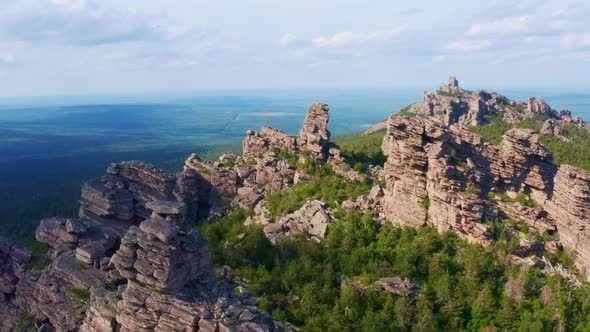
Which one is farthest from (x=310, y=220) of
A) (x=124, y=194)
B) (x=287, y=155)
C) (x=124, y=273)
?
(x=124, y=273)

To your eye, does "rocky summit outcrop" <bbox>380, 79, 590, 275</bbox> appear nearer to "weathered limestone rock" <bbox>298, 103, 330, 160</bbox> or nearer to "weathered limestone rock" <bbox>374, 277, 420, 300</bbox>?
"weathered limestone rock" <bbox>374, 277, 420, 300</bbox>

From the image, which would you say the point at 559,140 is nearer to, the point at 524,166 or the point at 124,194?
the point at 524,166

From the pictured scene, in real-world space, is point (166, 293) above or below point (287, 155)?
below

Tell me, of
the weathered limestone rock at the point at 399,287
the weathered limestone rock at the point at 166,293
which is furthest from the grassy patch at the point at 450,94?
the weathered limestone rock at the point at 166,293

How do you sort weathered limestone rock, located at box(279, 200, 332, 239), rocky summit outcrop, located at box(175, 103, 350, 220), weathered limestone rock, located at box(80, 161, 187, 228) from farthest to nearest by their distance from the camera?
rocky summit outcrop, located at box(175, 103, 350, 220)
weathered limestone rock, located at box(80, 161, 187, 228)
weathered limestone rock, located at box(279, 200, 332, 239)

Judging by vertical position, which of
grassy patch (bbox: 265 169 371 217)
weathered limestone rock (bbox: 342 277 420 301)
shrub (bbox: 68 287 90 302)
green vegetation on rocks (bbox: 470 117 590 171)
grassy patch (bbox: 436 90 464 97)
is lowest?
weathered limestone rock (bbox: 342 277 420 301)

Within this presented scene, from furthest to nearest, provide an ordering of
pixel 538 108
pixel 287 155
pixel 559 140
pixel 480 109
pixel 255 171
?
pixel 538 108 → pixel 480 109 → pixel 559 140 → pixel 287 155 → pixel 255 171

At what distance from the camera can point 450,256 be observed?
3047 centimetres

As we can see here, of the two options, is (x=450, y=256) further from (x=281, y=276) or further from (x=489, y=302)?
(x=281, y=276)

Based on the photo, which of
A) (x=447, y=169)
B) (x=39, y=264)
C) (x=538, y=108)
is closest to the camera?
(x=39, y=264)

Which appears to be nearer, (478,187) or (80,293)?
(80,293)

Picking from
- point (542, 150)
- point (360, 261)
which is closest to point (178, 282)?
point (360, 261)

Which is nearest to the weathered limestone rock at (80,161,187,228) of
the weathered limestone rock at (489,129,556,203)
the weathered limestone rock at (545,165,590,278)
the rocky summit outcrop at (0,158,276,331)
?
the rocky summit outcrop at (0,158,276,331)

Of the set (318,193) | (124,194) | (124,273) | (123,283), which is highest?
(124,194)
